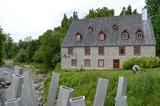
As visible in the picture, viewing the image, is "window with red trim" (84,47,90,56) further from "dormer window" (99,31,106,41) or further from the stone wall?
"dormer window" (99,31,106,41)

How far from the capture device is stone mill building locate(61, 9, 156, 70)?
39.9 m

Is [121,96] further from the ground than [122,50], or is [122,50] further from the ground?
[122,50]

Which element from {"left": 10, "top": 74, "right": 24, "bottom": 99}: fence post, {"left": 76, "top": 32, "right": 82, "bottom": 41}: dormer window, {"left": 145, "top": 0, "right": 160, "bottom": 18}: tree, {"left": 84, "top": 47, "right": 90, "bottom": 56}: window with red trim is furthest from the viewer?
{"left": 145, "top": 0, "right": 160, "bottom": 18}: tree

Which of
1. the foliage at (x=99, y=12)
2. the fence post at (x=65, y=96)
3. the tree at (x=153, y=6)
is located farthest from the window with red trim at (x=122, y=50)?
the fence post at (x=65, y=96)

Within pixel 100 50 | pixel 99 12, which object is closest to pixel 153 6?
pixel 99 12

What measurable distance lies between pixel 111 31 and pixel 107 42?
1.60 metres

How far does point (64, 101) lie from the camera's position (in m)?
4.42

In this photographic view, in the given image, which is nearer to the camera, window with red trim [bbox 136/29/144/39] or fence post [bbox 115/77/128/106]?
fence post [bbox 115/77/128/106]

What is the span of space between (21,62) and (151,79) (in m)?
70.7

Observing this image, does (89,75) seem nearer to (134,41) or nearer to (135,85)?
(135,85)

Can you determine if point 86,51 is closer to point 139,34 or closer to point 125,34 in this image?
point 125,34

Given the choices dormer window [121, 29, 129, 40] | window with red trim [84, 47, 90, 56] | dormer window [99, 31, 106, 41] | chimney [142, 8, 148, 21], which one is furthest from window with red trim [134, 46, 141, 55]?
window with red trim [84, 47, 90, 56]

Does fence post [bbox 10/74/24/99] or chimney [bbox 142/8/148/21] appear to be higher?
chimney [bbox 142/8/148/21]

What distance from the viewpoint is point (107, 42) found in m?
42.1
